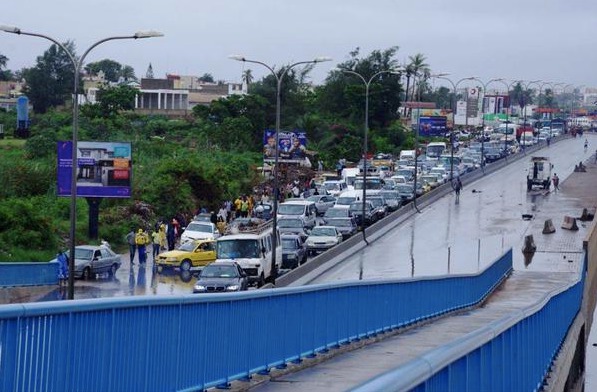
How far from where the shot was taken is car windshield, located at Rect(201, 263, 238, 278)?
38406 millimetres

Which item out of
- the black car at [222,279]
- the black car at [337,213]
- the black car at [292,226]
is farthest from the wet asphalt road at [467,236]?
the black car at [222,279]

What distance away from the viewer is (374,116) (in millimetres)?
151000

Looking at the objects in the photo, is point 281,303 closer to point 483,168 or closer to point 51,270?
point 51,270

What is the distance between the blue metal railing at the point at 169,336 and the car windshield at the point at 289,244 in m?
25.7

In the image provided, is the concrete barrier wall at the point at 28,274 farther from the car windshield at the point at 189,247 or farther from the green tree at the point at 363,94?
the green tree at the point at 363,94

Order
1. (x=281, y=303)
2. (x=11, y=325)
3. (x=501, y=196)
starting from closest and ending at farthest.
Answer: (x=11, y=325)
(x=281, y=303)
(x=501, y=196)

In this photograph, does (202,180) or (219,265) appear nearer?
(219,265)

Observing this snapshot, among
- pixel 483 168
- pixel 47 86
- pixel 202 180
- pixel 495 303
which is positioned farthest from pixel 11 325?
pixel 47 86

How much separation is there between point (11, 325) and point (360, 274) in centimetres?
3978

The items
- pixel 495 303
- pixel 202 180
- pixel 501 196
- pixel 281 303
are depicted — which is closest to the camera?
pixel 281 303

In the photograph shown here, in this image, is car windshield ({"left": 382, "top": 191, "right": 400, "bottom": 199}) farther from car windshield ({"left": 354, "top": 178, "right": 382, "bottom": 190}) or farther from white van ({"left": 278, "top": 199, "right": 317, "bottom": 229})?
white van ({"left": 278, "top": 199, "right": 317, "bottom": 229})

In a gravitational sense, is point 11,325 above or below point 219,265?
above

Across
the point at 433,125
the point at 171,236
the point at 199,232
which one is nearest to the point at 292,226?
the point at 199,232

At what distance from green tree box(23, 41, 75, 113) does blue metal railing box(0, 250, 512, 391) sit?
121m
